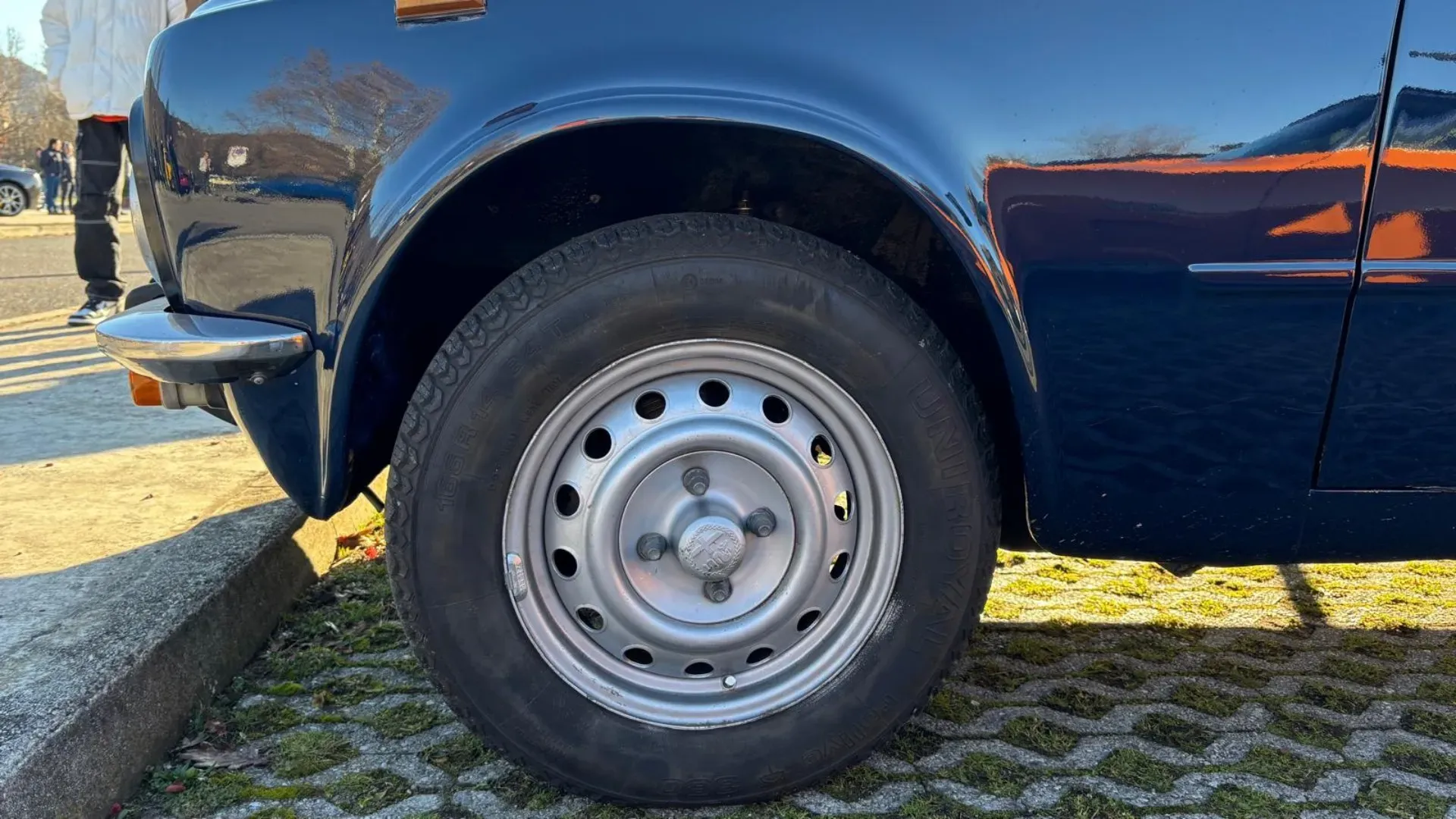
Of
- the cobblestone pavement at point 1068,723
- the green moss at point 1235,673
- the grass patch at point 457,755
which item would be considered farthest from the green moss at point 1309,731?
the grass patch at point 457,755

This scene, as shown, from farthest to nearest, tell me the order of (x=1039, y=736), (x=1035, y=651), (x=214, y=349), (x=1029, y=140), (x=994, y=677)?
(x=1035, y=651) < (x=994, y=677) < (x=1039, y=736) < (x=214, y=349) < (x=1029, y=140)

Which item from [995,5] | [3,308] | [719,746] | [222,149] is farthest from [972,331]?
[3,308]

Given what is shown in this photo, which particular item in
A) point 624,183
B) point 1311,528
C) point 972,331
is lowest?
point 1311,528

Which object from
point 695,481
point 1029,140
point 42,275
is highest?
point 1029,140

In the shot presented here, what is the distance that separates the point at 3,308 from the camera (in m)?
7.22

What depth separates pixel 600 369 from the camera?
5.36 ft

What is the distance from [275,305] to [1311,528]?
68.3 inches

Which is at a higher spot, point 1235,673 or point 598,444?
point 598,444

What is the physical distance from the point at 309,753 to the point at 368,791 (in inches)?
7.8

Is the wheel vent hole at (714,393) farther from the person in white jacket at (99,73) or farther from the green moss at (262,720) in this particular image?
the person in white jacket at (99,73)

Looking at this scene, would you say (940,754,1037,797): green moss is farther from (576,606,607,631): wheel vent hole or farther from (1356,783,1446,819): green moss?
(576,606,607,631): wheel vent hole

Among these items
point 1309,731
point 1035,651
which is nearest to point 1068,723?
point 1035,651

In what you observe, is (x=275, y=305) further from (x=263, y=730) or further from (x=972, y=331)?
(x=972, y=331)

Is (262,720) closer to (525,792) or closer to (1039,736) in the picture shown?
(525,792)
